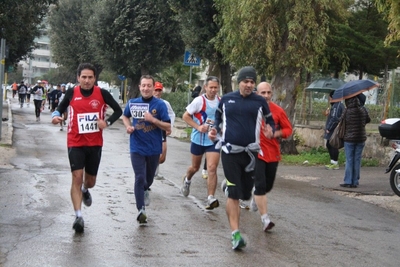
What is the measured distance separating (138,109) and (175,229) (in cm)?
159

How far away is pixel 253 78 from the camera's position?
780 cm

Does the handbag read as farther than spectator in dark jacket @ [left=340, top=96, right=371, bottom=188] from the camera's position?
Yes

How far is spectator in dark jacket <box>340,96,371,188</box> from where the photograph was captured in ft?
44.7

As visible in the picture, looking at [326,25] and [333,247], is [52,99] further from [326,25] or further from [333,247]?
[333,247]

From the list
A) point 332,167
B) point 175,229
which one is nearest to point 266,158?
point 175,229

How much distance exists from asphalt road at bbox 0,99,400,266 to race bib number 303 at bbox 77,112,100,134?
3.75 feet

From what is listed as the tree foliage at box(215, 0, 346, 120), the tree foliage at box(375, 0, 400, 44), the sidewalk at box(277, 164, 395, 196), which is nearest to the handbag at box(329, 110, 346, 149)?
the sidewalk at box(277, 164, 395, 196)

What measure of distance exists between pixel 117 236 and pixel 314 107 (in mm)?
14795

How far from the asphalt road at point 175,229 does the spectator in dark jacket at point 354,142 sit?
0.66 m

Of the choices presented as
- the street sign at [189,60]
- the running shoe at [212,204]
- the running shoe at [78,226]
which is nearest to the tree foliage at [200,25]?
the street sign at [189,60]

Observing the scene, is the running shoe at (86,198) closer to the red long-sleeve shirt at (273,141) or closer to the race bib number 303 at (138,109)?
the race bib number 303 at (138,109)

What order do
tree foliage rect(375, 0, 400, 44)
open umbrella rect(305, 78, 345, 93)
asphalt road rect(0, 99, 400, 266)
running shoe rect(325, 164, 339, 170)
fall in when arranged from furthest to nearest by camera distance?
1. open umbrella rect(305, 78, 345, 93)
2. running shoe rect(325, 164, 339, 170)
3. tree foliage rect(375, 0, 400, 44)
4. asphalt road rect(0, 99, 400, 266)

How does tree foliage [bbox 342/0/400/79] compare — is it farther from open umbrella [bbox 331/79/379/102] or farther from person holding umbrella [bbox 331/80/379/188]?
person holding umbrella [bbox 331/80/379/188]

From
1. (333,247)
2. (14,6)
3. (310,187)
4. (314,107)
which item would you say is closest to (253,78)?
(333,247)
